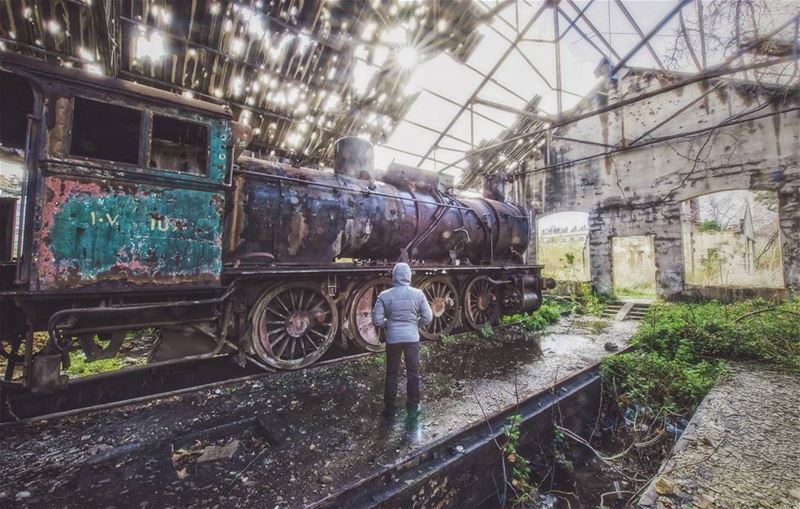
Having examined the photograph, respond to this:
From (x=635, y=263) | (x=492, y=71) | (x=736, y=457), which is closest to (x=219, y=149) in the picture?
(x=736, y=457)

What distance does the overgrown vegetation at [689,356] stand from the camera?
13.4ft

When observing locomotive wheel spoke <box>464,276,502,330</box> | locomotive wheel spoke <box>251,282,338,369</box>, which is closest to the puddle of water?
locomotive wheel spoke <box>464,276,502,330</box>

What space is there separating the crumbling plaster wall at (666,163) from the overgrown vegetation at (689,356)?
437cm

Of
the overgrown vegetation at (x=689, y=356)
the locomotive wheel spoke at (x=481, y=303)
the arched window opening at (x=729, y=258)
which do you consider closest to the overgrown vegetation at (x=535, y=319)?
the locomotive wheel spoke at (x=481, y=303)

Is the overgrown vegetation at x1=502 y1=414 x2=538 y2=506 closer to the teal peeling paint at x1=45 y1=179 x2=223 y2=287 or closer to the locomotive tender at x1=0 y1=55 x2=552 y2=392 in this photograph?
the locomotive tender at x1=0 y1=55 x2=552 y2=392

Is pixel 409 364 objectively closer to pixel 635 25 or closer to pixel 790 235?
pixel 635 25

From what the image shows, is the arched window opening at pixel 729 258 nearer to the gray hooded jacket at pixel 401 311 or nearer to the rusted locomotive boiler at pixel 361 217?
the rusted locomotive boiler at pixel 361 217

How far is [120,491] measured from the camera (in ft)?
7.08

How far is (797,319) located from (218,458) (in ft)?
27.4

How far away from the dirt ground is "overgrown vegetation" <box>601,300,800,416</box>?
1.01 metres

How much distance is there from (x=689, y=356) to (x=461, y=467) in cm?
453

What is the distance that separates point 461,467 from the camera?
8.71ft

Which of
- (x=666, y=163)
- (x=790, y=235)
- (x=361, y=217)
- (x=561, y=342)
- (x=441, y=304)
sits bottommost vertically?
(x=561, y=342)

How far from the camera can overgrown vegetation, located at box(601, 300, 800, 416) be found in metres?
4.10
